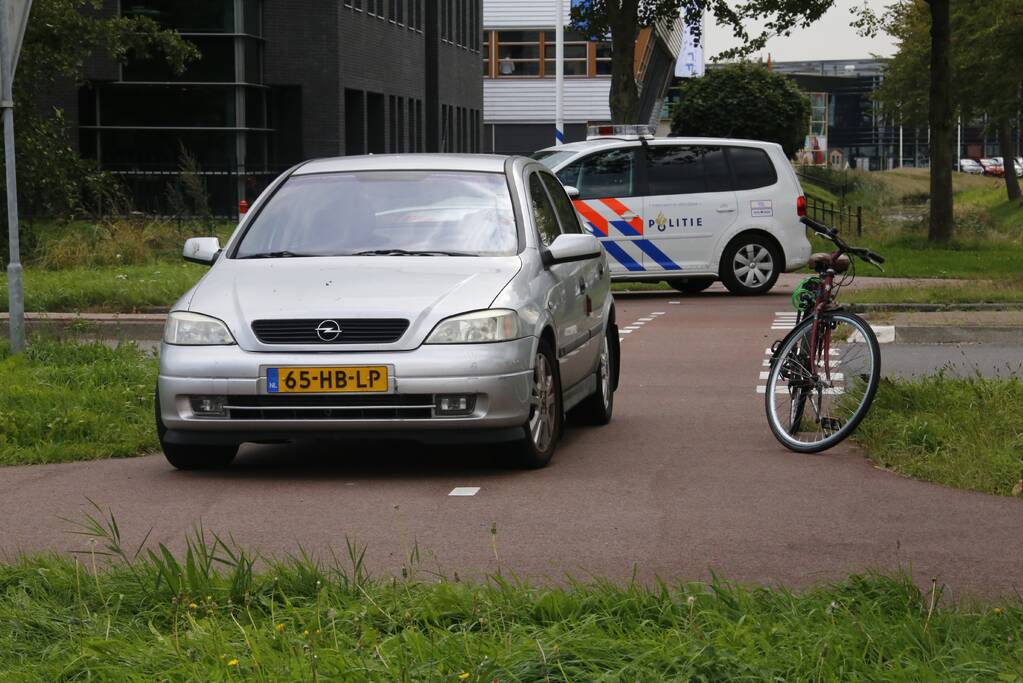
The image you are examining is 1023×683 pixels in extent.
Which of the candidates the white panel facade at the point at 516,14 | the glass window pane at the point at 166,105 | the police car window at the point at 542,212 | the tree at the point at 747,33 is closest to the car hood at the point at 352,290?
the police car window at the point at 542,212

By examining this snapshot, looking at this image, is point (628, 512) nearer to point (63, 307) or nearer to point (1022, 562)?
point (1022, 562)

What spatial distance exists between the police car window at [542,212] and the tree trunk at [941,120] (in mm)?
20892

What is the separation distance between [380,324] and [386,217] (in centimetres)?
118

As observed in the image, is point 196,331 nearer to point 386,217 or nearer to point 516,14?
point 386,217

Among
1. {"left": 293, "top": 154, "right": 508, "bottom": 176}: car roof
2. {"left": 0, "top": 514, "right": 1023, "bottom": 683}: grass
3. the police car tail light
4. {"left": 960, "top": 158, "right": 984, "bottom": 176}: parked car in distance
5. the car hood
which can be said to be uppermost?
the police car tail light

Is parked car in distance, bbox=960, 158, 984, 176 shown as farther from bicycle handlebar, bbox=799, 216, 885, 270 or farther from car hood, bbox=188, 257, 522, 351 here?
car hood, bbox=188, 257, 522, 351

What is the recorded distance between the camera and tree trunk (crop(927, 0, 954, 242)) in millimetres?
29953

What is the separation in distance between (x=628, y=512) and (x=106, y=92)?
34296 millimetres

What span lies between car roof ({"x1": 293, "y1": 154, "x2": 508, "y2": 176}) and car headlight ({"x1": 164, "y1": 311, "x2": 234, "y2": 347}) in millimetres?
1557

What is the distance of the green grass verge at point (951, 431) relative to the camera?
798cm

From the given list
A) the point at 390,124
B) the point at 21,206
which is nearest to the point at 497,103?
the point at 390,124

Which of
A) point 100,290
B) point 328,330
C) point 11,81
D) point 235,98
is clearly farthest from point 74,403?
point 235,98

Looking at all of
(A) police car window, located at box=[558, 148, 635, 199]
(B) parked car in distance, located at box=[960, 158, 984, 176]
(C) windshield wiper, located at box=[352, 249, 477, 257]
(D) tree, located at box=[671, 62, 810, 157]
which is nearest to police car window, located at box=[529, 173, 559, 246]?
(C) windshield wiper, located at box=[352, 249, 477, 257]

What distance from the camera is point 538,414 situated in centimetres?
851
